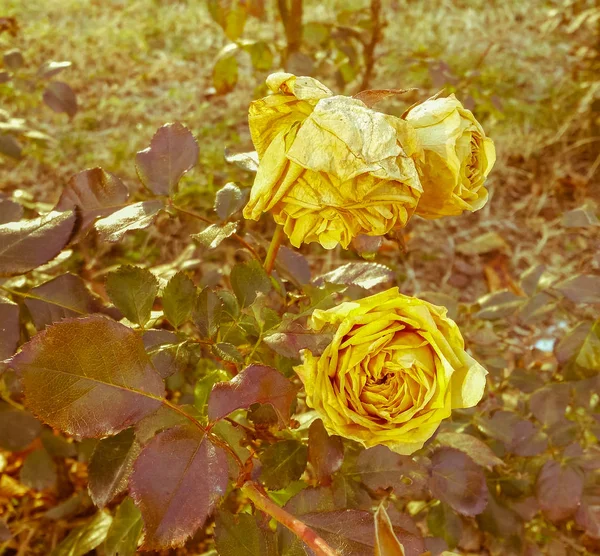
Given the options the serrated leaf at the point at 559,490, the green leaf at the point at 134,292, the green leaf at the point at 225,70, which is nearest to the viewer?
the green leaf at the point at 134,292

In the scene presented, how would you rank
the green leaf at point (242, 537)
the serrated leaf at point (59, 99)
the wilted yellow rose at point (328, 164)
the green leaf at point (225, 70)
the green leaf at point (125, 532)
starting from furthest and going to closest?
the green leaf at point (225, 70) → the serrated leaf at point (59, 99) → the green leaf at point (125, 532) → the green leaf at point (242, 537) → the wilted yellow rose at point (328, 164)

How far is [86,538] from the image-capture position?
47.1 inches

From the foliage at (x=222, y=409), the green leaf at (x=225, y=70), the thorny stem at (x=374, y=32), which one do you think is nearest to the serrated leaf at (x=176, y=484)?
the foliage at (x=222, y=409)

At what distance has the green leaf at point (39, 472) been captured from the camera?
1257 millimetres

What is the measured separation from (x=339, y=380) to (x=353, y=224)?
0.17 m

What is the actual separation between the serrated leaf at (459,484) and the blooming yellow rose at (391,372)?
38cm

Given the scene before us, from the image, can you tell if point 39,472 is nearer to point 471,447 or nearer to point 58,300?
point 58,300

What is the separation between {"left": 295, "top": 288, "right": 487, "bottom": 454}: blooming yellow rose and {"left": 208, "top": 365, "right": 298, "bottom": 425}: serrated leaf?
0.04 metres

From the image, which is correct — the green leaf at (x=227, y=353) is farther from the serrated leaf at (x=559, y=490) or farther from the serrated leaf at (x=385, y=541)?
the serrated leaf at (x=559, y=490)

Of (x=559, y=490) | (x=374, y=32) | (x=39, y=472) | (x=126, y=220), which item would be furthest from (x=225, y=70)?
(x=559, y=490)

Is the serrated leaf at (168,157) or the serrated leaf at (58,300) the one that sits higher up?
the serrated leaf at (168,157)

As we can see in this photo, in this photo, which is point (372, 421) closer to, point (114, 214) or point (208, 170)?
point (114, 214)

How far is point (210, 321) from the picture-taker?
0.83 m

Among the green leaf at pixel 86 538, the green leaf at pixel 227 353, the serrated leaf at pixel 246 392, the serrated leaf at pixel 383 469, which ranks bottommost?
the green leaf at pixel 86 538
